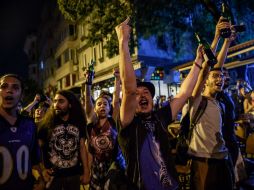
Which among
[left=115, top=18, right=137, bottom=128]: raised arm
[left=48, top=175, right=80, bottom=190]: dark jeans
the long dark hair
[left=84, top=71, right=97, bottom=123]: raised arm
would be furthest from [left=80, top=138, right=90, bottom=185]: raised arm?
[left=115, top=18, right=137, bottom=128]: raised arm

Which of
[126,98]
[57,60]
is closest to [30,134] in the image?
[126,98]

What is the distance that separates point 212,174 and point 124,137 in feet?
5.44

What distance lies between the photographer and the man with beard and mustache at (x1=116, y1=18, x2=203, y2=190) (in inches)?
111

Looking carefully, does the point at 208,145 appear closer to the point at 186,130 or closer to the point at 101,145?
the point at 186,130

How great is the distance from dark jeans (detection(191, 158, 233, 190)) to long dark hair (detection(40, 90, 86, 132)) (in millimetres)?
1739

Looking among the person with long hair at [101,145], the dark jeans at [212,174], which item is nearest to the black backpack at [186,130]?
the dark jeans at [212,174]

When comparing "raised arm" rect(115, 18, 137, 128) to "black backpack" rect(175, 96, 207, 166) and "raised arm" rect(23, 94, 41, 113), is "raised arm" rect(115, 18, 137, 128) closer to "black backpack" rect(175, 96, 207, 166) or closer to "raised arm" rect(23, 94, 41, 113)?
"black backpack" rect(175, 96, 207, 166)

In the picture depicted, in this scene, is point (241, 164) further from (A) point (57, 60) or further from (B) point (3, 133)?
A: (A) point (57, 60)

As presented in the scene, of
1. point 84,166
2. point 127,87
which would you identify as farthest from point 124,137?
point 84,166

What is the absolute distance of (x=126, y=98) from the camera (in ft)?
9.23

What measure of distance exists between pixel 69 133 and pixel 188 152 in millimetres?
1660

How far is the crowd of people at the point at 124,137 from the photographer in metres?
2.88

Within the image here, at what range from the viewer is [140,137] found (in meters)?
2.88

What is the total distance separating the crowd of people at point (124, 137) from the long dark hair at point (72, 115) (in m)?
0.01
